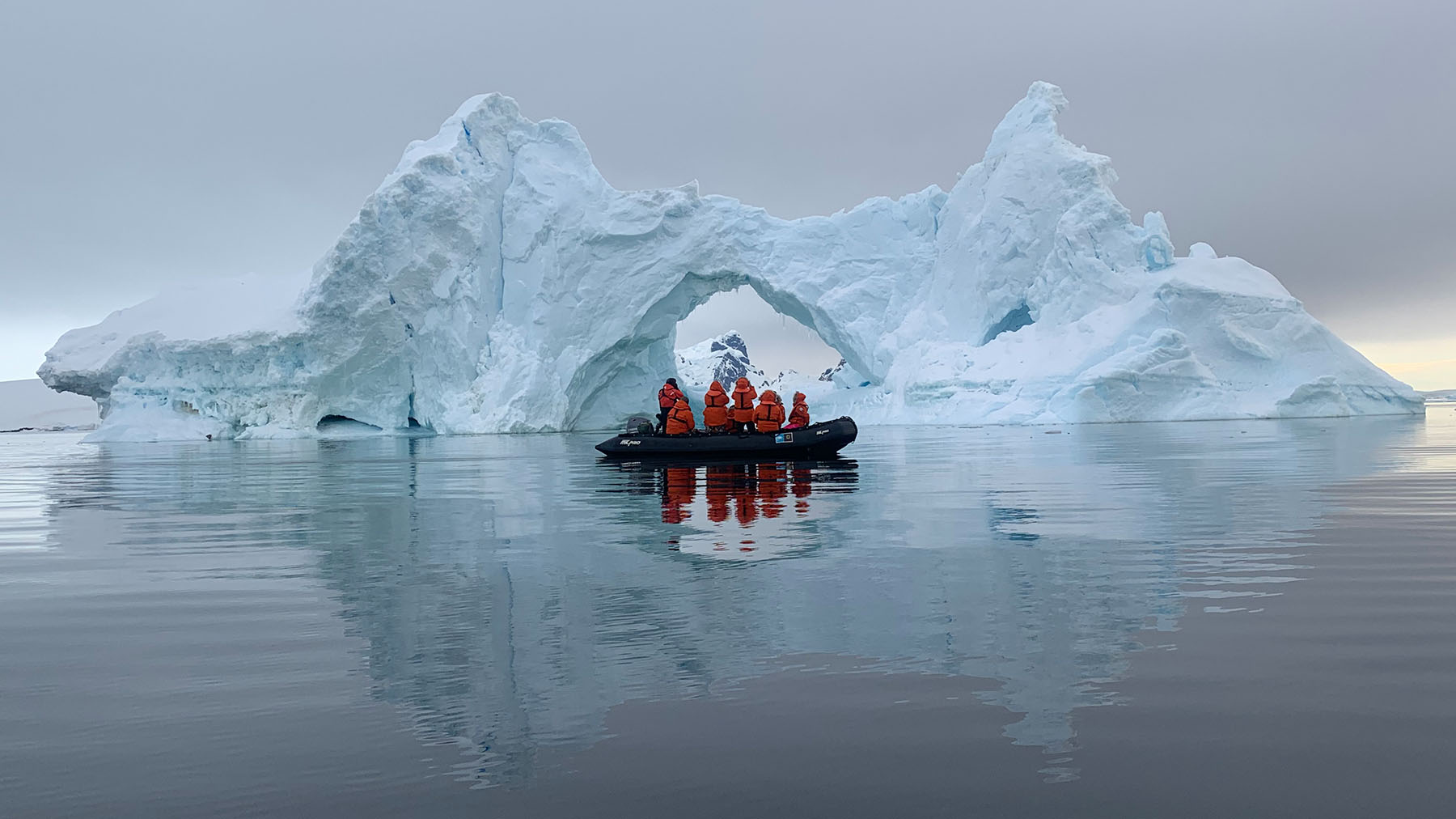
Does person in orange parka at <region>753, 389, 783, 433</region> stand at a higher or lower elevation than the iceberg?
lower

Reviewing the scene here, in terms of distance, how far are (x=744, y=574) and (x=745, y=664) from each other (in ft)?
6.20

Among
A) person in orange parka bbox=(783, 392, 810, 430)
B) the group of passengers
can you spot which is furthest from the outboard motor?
person in orange parka bbox=(783, 392, 810, 430)

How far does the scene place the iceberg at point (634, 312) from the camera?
33250 mm

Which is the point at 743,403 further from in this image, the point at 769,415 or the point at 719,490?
the point at 719,490

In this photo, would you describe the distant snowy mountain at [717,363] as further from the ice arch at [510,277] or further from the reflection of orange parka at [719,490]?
the reflection of orange parka at [719,490]

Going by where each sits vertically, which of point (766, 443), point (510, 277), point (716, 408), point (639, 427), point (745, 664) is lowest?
point (745, 664)

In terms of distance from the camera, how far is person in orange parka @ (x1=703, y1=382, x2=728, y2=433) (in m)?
18.0

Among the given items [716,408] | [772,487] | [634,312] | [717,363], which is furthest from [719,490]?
[717,363]

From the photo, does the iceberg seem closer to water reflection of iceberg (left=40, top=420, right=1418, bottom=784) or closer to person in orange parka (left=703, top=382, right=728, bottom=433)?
person in orange parka (left=703, top=382, right=728, bottom=433)

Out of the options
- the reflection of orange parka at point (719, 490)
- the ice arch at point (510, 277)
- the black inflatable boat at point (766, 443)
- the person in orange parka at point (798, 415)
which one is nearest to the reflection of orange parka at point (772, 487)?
the reflection of orange parka at point (719, 490)

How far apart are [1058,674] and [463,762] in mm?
1946

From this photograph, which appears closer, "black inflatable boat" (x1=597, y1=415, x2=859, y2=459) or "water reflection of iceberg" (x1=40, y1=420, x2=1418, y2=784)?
"water reflection of iceberg" (x1=40, y1=420, x2=1418, y2=784)

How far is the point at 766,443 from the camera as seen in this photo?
1673 cm

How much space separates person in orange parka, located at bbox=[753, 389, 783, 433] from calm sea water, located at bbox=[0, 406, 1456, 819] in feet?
28.0
